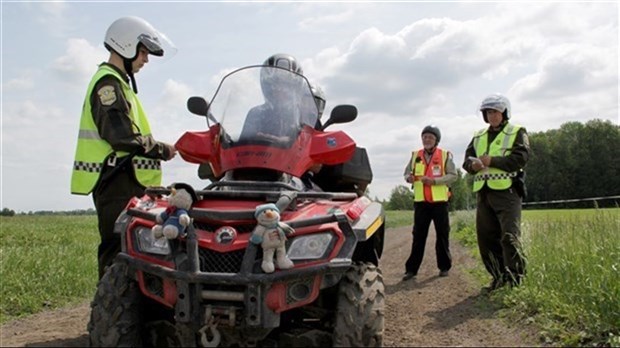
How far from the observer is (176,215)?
13.2ft

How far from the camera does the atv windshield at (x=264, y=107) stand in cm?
503

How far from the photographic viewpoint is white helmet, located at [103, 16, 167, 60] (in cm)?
588

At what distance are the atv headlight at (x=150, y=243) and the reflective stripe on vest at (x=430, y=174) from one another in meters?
5.83

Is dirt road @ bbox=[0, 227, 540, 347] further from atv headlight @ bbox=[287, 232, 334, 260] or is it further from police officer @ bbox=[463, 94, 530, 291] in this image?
atv headlight @ bbox=[287, 232, 334, 260]

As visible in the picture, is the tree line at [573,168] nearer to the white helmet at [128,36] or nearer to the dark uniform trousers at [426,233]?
the dark uniform trousers at [426,233]

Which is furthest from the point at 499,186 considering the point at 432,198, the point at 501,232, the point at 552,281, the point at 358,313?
the point at 358,313

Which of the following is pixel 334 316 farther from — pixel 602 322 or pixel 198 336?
pixel 602 322

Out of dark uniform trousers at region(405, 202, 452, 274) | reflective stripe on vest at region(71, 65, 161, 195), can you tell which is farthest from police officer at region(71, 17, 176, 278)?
dark uniform trousers at region(405, 202, 452, 274)

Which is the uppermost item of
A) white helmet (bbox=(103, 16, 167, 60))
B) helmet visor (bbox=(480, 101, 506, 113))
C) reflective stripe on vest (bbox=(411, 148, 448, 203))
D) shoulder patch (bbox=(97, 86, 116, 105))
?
white helmet (bbox=(103, 16, 167, 60))

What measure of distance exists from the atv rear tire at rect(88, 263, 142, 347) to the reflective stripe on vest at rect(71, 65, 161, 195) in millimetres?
1532

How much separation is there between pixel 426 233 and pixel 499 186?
2.18 metres

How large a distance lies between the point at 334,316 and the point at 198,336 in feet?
2.92

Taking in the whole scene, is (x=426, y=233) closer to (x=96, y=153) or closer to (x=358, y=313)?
(x=96, y=153)

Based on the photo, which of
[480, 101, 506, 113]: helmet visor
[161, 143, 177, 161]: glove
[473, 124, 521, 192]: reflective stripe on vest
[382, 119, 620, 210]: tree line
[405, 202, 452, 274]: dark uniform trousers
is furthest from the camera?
[382, 119, 620, 210]: tree line
